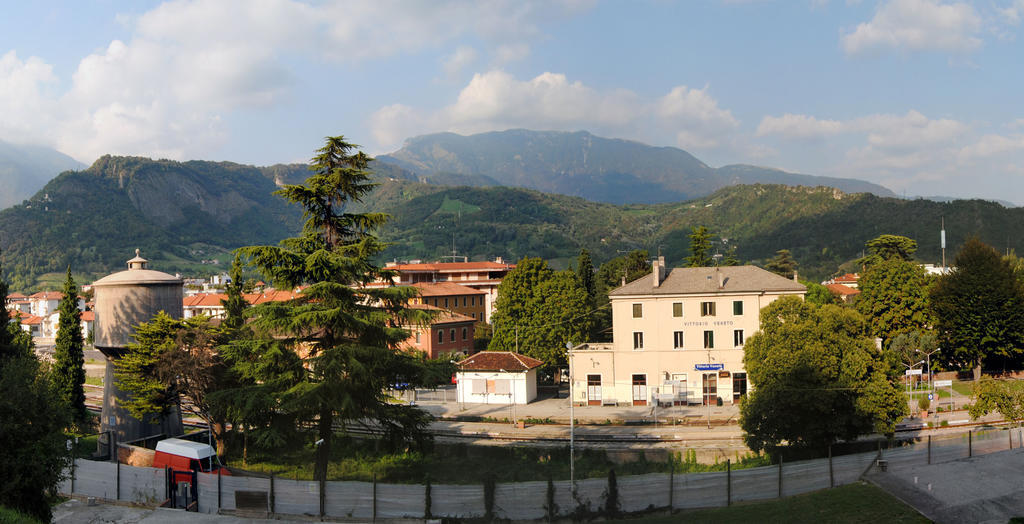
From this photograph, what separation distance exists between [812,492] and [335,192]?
18.5 metres

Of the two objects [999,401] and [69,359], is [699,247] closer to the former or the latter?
[999,401]

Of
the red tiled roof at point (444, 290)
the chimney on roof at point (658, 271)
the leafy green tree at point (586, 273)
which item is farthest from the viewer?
the red tiled roof at point (444, 290)

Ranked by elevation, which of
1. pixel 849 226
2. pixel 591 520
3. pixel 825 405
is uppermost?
pixel 849 226

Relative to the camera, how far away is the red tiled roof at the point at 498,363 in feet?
153

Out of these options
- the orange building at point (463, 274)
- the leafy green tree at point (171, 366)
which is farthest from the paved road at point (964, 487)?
the orange building at point (463, 274)

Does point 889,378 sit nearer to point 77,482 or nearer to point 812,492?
point 812,492

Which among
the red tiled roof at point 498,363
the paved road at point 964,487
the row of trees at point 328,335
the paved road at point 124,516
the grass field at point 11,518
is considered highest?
the row of trees at point 328,335

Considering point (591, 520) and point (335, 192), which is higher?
point (335, 192)

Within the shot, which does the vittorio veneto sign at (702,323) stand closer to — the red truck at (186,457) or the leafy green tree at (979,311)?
the leafy green tree at (979,311)

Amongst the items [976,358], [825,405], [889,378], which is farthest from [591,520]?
[976,358]

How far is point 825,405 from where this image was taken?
85.5 feet

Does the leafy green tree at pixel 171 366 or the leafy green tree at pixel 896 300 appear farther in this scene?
the leafy green tree at pixel 896 300

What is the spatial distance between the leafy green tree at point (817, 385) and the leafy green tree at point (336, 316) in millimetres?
13415

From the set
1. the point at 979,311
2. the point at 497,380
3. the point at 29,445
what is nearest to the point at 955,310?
the point at 979,311
